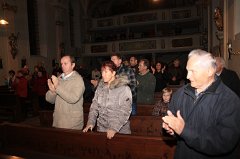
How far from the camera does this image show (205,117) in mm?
2010

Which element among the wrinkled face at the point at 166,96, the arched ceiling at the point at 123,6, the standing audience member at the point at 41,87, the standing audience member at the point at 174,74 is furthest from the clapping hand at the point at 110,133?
the arched ceiling at the point at 123,6

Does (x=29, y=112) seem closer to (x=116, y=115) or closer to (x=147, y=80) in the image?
(x=147, y=80)

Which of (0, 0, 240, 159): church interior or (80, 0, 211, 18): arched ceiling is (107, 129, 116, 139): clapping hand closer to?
(0, 0, 240, 159): church interior

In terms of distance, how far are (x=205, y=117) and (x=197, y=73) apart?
34cm

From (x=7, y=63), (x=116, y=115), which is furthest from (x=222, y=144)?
(x=7, y=63)

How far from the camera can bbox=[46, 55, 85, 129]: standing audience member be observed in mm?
3692

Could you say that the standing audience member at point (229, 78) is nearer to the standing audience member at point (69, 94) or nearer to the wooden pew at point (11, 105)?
the standing audience member at point (69, 94)

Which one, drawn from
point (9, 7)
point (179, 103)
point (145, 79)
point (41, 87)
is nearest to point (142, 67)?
point (145, 79)

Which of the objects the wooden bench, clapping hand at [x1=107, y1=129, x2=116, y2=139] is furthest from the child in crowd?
clapping hand at [x1=107, y1=129, x2=116, y2=139]

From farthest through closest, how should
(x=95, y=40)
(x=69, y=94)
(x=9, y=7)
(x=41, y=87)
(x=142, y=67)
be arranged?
(x=95, y=40) → (x=9, y=7) → (x=41, y=87) → (x=142, y=67) → (x=69, y=94)

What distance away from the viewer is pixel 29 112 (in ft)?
35.3

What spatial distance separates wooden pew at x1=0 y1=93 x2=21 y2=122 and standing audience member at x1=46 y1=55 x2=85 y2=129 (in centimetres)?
545

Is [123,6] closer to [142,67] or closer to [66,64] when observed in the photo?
[142,67]

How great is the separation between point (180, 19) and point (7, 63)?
47.5 ft
